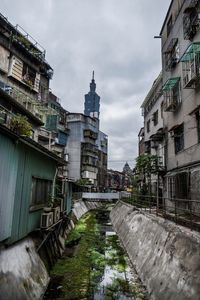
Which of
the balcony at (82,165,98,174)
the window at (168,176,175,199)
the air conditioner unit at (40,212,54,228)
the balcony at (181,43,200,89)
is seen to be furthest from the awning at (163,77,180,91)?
the balcony at (82,165,98,174)

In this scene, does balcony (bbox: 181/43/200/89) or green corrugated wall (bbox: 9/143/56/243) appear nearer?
green corrugated wall (bbox: 9/143/56/243)

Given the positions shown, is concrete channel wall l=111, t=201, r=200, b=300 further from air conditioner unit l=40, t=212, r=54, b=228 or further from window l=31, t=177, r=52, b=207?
window l=31, t=177, r=52, b=207

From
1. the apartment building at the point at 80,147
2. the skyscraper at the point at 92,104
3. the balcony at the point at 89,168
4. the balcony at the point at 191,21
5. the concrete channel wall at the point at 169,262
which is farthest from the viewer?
the skyscraper at the point at 92,104

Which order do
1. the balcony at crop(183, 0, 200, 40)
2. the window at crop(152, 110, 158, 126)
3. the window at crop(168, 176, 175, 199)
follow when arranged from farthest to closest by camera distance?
the window at crop(152, 110, 158, 126) → the window at crop(168, 176, 175, 199) → the balcony at crop(183, 0, 200, 40)

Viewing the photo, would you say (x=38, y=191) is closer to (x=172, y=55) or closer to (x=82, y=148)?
(x=172, y=55)

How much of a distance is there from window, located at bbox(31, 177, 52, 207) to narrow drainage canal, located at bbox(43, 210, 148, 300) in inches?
123

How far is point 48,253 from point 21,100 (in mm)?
15659

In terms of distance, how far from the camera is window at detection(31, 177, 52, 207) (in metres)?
10.5

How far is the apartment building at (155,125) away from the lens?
2338 centimetres

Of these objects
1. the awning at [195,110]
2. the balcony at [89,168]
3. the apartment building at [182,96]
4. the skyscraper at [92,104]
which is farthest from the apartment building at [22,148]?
the skyscraper at [92,104]

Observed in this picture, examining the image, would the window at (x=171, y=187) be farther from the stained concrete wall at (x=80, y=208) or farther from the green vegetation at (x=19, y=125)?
the green vegetation at (x=19, y=125)

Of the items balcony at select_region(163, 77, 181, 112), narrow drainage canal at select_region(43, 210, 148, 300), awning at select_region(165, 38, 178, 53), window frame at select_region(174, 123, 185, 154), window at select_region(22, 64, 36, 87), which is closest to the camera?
narrow drainage canal at select_region(43, 210, 148, 300)

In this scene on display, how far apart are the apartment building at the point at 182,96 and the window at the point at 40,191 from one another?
8973 millimetres

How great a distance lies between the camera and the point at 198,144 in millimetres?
14797
